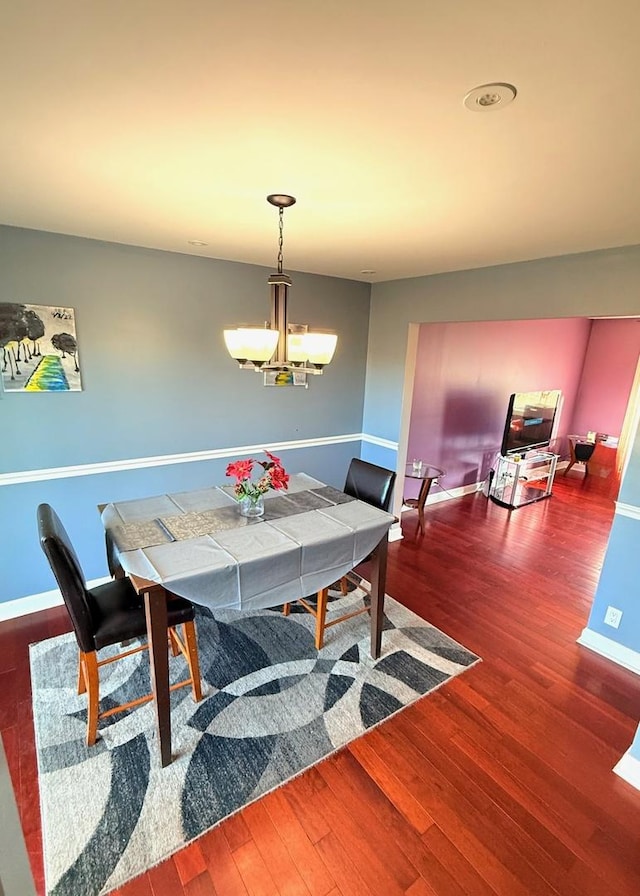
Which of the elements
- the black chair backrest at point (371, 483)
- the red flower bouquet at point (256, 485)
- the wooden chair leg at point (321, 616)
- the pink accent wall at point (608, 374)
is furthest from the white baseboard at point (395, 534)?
the pink accent wall at point (608, 374)

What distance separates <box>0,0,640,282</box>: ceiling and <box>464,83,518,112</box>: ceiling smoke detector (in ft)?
0.08

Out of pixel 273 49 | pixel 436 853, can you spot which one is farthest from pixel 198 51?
pixel 436 853

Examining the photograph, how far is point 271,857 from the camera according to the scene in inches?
60.7

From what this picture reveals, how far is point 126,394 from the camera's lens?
301 cm

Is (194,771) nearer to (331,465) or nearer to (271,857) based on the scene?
(271,857)

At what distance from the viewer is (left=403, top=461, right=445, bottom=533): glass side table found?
4.25m

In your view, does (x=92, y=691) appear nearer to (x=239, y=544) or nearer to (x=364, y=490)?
(x=239, y=544)

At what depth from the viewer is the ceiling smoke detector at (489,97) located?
985mm

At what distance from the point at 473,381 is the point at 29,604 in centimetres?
500

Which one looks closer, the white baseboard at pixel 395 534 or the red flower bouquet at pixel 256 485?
the red flower bouquet at pixel 256 485

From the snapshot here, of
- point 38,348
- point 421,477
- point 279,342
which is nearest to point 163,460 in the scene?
point 38,348

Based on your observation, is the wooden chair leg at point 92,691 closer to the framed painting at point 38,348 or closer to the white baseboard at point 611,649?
the framed painting at point 38,348

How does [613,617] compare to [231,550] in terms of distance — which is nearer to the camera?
[231,550]

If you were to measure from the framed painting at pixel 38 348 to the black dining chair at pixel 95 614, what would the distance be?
112 centimetres
